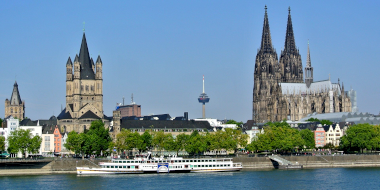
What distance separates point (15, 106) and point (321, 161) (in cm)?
9900

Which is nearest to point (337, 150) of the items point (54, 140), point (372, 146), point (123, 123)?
point (372, 146)

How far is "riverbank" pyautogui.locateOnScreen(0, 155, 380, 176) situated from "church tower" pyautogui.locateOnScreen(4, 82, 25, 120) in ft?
263

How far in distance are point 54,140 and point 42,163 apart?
113 ft

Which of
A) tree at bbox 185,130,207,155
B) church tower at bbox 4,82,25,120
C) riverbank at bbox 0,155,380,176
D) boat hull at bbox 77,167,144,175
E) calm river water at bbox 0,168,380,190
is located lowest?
calm river water at bbox 0,168,380,190

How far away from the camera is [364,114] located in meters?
197

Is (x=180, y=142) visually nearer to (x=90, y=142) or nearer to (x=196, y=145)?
(x=196, y=145)

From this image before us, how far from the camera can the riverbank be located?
10500cm

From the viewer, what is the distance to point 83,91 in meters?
153

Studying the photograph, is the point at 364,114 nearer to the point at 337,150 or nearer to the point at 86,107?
the point at 337,150

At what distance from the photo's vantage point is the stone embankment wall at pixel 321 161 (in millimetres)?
115062

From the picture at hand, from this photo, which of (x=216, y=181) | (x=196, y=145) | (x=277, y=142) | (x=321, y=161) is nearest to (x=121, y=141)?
(x=196, y=145)

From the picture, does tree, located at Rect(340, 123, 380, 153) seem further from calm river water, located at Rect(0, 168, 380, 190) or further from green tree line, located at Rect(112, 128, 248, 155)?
calm river water, located at Rect(0, 168, 380, 190)

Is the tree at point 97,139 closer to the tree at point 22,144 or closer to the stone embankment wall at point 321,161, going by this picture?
the tree at point 22,144

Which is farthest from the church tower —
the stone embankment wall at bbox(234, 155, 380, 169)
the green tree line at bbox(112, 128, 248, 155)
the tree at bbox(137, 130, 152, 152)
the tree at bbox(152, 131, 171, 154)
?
the stone embankment wall at bbox(234, 155, 380, 169)
